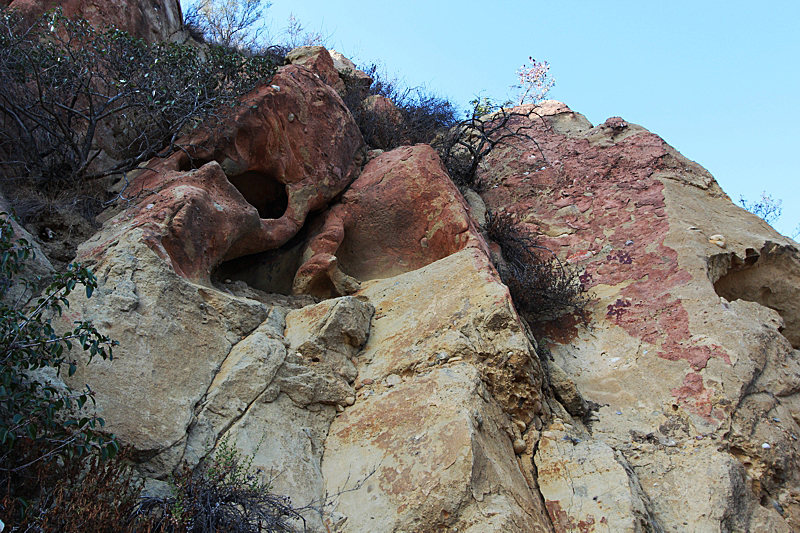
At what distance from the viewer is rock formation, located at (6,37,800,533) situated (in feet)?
10.6

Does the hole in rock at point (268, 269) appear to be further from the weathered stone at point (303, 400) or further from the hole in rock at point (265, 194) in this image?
the weathered stone at point (303, 400)

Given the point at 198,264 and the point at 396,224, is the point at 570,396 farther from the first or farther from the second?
the point at 198,264

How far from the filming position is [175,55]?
5.23 m

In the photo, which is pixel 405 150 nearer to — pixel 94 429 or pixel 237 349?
pixel 237 349

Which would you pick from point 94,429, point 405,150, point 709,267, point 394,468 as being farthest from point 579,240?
point 94,429

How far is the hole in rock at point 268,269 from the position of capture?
17.1 feet

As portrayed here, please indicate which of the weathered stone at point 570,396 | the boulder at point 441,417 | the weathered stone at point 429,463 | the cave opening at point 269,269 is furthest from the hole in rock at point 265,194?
the weathered stone at point 570,396

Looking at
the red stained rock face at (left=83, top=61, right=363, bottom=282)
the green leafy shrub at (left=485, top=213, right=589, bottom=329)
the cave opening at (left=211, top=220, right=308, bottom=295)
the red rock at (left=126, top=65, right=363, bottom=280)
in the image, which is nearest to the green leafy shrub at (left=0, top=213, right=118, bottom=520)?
the red stained rock face at (left=83, top=61, right=363, bottom=282)

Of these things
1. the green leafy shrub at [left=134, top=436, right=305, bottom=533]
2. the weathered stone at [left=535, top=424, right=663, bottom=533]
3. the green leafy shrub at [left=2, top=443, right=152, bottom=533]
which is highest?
the weathered stone at [left=535, top=424, right=663, bottom=533]

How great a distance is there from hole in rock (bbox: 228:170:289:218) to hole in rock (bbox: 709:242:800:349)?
4.24 metres

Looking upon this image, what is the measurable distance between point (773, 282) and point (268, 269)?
4860 millimetres

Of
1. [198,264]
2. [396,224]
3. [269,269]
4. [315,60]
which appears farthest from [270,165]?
[315,60]

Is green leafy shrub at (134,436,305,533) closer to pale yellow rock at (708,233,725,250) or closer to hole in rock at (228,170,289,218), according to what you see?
Result: hole in rock at (228,170,289,218)

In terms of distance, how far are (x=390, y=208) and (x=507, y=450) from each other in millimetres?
2651
